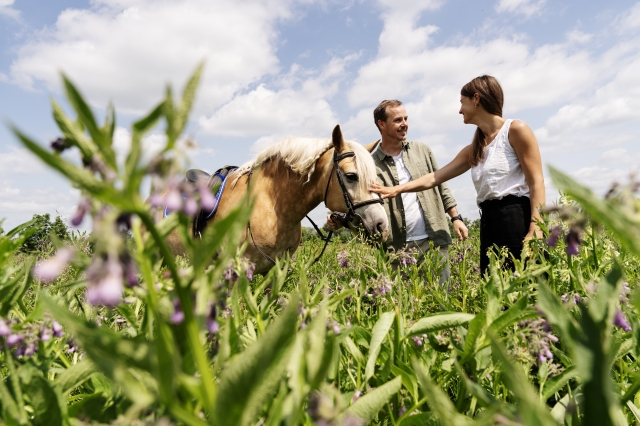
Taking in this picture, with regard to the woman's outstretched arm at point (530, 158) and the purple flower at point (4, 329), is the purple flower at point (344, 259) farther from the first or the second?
the purple flower at point (4, 329)

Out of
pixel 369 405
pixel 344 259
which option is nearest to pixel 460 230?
pixel 344 259

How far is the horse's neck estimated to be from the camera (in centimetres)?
535

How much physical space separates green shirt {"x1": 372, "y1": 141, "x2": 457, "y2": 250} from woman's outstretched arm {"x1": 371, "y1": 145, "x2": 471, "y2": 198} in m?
0.77

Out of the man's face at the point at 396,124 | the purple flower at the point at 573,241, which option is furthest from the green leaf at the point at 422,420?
the man's face at the point at 396,124

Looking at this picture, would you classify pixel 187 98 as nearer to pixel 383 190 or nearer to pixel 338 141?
pixel 383 190

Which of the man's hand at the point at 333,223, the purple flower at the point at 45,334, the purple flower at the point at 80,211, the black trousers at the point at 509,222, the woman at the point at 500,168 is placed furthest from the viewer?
the man's hand at the point at 333,223

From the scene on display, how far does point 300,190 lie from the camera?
543cm

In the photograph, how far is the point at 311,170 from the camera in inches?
208

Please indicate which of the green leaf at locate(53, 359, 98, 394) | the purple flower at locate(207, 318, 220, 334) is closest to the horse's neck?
the green leaf at locate(53, 359, 98, 394)

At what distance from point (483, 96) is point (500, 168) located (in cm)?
80

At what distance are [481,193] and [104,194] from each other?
4.36m

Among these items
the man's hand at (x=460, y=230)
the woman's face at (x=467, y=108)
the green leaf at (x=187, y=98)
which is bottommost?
Result: the man's hand at (x=460, y=230)

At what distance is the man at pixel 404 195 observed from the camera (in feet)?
20.2

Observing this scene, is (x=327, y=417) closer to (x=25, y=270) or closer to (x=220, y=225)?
(x=220, y=225)
